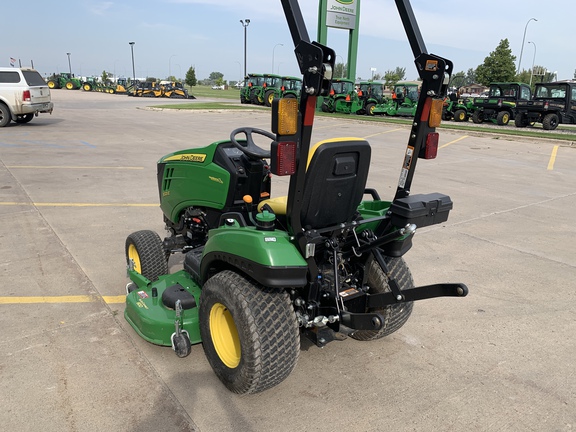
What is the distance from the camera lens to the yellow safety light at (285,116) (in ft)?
7.11

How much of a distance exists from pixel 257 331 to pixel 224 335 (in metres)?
0.48

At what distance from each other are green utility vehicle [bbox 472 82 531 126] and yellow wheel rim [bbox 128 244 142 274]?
21619mm

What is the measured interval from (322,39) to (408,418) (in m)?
29.0

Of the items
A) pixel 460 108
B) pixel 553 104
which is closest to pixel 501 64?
pixel 460 108

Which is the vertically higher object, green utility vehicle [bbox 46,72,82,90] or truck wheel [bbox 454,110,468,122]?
green utility vehicle [bbox 46,72,82,90]

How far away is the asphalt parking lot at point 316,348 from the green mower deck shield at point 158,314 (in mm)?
139

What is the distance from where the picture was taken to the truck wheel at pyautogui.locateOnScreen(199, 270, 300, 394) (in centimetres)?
257

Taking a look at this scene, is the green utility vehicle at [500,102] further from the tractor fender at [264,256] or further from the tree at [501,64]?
the tree at [501,64]

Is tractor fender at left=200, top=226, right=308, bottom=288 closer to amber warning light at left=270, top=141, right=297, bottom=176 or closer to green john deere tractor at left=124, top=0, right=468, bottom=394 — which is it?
green john deere tractor at left=124, top=0, right=468, bottom=394

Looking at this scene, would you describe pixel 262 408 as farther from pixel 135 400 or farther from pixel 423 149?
pixel 423 149

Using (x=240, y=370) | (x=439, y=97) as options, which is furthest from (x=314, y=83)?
(x=240, y=370)

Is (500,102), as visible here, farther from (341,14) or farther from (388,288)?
(388,288)

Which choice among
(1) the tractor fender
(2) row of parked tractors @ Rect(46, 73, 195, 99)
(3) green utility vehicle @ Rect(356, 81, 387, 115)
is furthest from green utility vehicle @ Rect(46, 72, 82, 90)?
(1) the tractor fender

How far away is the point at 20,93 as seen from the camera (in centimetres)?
1483
